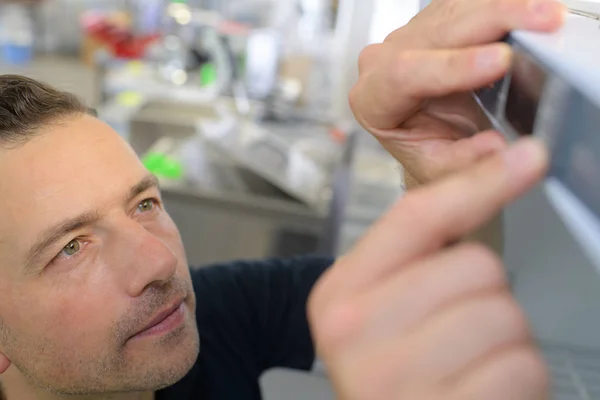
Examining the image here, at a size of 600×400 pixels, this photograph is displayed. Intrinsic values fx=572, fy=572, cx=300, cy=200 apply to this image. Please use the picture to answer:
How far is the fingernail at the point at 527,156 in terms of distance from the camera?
272 mm

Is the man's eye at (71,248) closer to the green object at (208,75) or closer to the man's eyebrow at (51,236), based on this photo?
the man's eyebrow at (51,236)

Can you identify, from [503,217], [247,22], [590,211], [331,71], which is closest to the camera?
[590,211]

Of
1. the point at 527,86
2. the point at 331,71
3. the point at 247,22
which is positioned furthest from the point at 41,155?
the point at 247,22

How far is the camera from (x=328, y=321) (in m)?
0.30

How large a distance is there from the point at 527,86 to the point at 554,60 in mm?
28

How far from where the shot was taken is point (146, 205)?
893 millimetres

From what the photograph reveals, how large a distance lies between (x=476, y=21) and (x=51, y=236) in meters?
0.61

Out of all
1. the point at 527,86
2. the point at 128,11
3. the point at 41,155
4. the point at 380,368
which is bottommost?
the point at 128,11

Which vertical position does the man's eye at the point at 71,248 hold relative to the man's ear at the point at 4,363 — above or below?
above

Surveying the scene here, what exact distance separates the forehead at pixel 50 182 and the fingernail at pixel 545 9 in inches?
24.2

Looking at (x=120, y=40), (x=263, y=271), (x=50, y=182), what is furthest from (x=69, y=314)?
(x=120, y=40)

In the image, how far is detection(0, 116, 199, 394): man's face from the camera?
770 millimetres

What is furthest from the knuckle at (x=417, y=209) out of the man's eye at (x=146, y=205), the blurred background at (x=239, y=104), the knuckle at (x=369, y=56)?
the man's eye at (x=146, y=205)

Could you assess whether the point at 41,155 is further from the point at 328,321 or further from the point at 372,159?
the point at 372,159
